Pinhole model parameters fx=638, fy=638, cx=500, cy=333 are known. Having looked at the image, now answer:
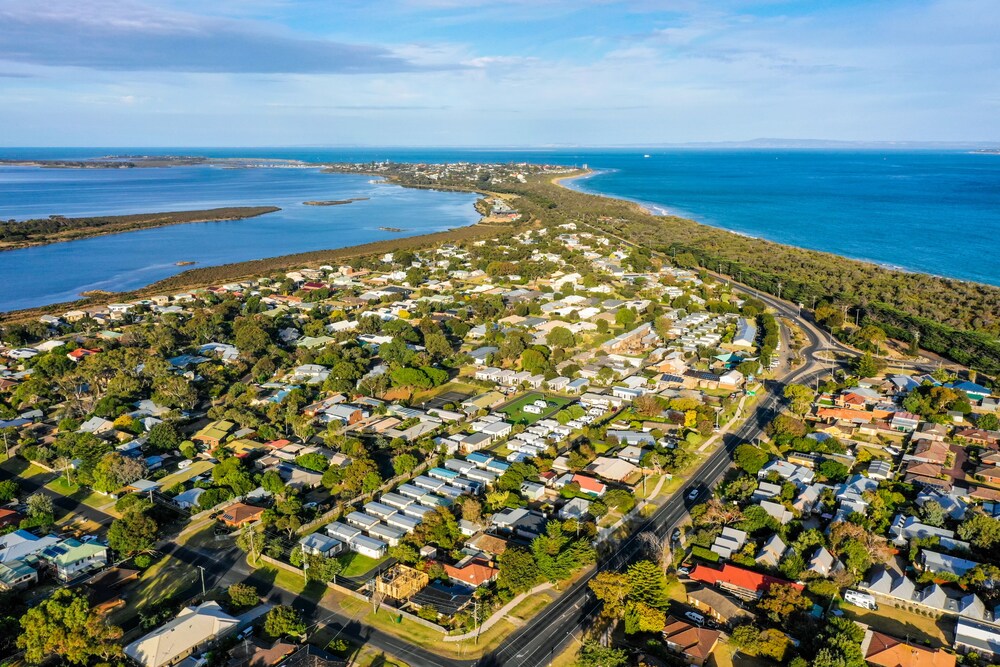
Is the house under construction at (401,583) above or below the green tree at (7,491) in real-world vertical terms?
below

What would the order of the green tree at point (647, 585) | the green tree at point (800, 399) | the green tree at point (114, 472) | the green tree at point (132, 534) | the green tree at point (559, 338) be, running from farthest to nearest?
1. the green tree at point (559, 338)
2. the green tree at point (800, 399)
3. the green tree at point (114, 472)
4. the green tree at point (132, 534)
5. the green tree at point (647, 585)

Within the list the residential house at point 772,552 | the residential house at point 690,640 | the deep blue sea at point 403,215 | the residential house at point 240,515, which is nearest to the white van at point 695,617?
the residential house at point 690,640

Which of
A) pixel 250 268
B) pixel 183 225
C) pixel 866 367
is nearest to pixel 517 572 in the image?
pixel 866 367

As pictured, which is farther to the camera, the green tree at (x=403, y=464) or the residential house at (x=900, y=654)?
the green tree at (x=403, y=464)

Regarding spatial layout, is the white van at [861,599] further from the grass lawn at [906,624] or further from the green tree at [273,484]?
the green tree at [273,484]

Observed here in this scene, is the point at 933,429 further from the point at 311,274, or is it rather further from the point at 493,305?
the point at 311,274

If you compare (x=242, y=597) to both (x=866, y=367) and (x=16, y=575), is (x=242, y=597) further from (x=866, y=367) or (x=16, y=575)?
(x=866, y=367)

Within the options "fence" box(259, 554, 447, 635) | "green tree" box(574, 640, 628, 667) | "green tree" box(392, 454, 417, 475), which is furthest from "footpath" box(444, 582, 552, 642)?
"green tree" box(392, 454, 417, 475)

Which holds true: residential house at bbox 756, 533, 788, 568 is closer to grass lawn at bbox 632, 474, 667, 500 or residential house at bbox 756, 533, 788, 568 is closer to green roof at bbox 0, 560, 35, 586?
grass lawn at bbox 632, 474, 667, 500
